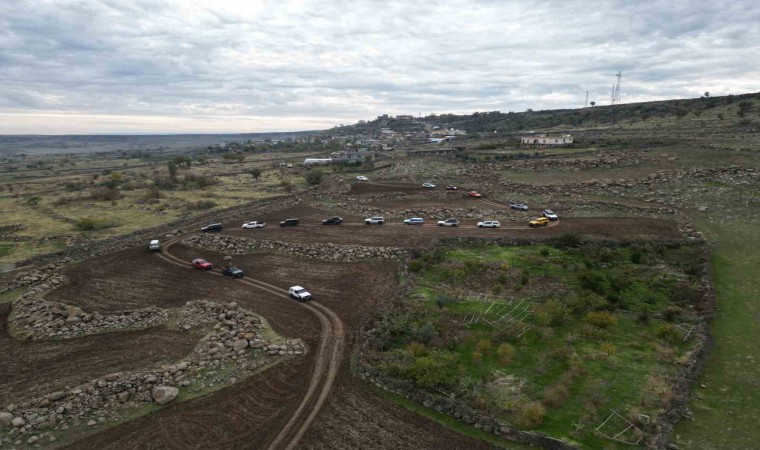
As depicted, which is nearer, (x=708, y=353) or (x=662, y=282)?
(x=708, y=353)

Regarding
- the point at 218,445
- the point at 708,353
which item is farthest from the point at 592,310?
the point at 218,445

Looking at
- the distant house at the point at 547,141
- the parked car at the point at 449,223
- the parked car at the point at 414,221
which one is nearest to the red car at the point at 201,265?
the parked car at the point at 414,221

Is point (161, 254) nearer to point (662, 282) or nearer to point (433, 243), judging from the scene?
point (433, 243)

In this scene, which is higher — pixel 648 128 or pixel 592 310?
pixel 648 128

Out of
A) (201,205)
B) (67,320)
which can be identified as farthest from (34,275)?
(201,205)

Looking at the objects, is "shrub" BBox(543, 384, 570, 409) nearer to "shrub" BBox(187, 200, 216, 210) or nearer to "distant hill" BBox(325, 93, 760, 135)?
"shrub" BBox(187, 200, 216, 210)

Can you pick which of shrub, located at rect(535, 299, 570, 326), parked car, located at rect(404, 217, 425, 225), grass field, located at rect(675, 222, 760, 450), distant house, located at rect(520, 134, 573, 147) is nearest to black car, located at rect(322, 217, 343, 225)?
parked car, located at rect(404, 217, 425, 225)

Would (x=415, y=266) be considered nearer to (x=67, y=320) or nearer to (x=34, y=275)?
(x=67, y=320)
